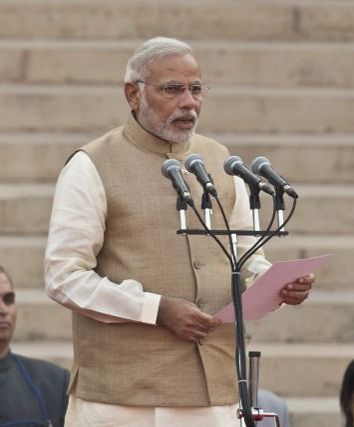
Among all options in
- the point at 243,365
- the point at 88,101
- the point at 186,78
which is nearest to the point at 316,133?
the point at 88,101

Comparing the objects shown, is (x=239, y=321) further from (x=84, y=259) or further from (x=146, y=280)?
(x=84, y=259)

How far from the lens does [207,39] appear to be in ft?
30.6

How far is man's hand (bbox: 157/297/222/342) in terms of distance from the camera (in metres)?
4.36

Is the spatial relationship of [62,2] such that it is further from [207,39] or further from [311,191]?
[311,191]

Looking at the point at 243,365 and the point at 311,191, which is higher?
the point at 311,191

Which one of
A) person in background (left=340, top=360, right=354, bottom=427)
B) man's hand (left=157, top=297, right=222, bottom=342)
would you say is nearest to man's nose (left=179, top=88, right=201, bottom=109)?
man's hand (left=157, top=297, right=222, bottom=342)

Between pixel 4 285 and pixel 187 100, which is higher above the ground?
pixel 187 100

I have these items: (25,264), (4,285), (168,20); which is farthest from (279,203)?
(168,20)

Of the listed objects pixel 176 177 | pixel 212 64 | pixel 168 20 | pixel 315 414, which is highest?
pixel 168 20

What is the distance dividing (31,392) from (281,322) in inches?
73.0

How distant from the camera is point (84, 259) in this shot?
4500mm

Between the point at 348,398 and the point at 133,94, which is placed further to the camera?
the point at 348,398

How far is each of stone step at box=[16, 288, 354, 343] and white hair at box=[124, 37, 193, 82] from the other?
336 centimetres

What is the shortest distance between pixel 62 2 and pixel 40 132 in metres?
0.97
